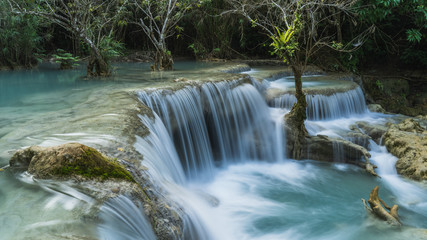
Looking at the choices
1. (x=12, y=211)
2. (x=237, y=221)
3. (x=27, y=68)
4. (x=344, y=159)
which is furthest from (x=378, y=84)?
(x=27, y=68)

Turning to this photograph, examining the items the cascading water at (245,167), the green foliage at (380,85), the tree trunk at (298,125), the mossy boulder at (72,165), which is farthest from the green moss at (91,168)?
the green foliage at (380,85)

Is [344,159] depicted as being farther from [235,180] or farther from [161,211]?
[161,211]

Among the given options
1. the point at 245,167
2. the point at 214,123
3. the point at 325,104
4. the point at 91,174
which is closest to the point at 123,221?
the point at 91,174

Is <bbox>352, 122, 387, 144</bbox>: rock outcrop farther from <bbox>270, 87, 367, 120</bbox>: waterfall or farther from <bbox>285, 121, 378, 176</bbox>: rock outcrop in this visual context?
<bbox>285, 121, 378, 176</bbox>: rock outcrop

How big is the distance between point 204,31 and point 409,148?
40.9 feet

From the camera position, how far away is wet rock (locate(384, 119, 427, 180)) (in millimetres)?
6342

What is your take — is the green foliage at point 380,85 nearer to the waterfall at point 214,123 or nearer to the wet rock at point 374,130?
the wet rock at point 374,130

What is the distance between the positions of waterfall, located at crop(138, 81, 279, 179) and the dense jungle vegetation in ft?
8.18

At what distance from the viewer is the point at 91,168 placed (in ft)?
8.90

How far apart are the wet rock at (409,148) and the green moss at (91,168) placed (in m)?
5.52

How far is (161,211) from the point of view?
2.96 metres

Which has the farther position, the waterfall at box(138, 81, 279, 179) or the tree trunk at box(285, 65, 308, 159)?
the tree trunk at box(285, 65, 308, 159)

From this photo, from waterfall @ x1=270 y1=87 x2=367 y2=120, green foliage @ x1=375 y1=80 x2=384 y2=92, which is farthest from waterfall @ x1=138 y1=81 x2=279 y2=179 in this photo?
green foliage @ x1=375 y1=80 x2=384 y2=92

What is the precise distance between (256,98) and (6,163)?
20.6ft
